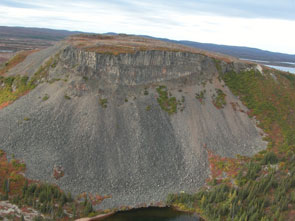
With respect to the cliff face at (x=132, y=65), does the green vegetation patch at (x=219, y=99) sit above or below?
below

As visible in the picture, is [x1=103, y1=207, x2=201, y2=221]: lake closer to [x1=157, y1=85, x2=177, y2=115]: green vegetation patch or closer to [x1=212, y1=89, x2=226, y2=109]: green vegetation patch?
[x1=157, y1=85, x2=177, y2=115]: green vegetation patch

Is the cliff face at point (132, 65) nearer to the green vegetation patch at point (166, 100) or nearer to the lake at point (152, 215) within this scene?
the green vegetation patch at point (166, 100)

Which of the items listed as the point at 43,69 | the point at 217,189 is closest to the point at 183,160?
the point at 217,189

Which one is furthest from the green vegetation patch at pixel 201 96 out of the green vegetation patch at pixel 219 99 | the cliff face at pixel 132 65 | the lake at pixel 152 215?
the lake at pixel 152 215

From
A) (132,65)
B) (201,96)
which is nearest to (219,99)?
(201,96)

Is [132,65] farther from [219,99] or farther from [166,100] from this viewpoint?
[219,99]

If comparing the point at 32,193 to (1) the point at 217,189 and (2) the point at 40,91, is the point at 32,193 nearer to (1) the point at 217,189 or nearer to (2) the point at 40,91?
(2) the point at 40,91
